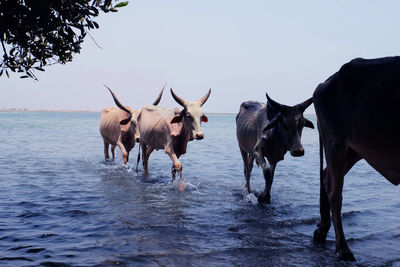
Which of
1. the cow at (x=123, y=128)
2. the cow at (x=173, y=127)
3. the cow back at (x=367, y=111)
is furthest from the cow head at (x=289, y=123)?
the cow at (x=123, y=128)

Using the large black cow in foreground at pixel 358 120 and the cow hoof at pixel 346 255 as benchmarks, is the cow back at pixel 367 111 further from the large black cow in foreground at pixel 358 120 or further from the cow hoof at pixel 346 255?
the cow hoof at pixel 346 255

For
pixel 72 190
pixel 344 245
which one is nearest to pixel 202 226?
pixel 344 245

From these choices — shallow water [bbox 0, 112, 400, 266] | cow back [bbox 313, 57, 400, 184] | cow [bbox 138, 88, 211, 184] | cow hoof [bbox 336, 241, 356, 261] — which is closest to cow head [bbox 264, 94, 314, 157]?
shallow water [bbox 0, 112, 400, 266]

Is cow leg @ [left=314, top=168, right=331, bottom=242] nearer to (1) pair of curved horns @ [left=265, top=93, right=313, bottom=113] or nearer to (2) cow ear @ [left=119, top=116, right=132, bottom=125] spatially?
(1) pair of curved horns @ [left=265, top=93, right=313, bottom=113]

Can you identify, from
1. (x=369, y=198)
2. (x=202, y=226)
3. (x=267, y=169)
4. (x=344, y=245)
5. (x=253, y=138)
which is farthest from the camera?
(x=369, y=198)

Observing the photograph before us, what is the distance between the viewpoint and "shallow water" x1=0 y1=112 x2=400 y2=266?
4.64 metres

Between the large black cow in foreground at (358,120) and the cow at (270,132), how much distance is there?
1.43 m

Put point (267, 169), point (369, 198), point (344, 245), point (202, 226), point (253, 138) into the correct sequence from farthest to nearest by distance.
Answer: point (369, 198), point (253, 138), point (267, 169), point (202, 226), point (344, 245)

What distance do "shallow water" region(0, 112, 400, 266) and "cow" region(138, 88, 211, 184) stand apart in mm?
823

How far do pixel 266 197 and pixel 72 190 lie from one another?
13.3 feet

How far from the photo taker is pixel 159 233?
5.59 metres

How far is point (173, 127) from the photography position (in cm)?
964

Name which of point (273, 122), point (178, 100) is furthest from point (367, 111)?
point (178, 100)

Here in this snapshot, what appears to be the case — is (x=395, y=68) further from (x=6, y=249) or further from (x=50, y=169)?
(x=50, y=169)
